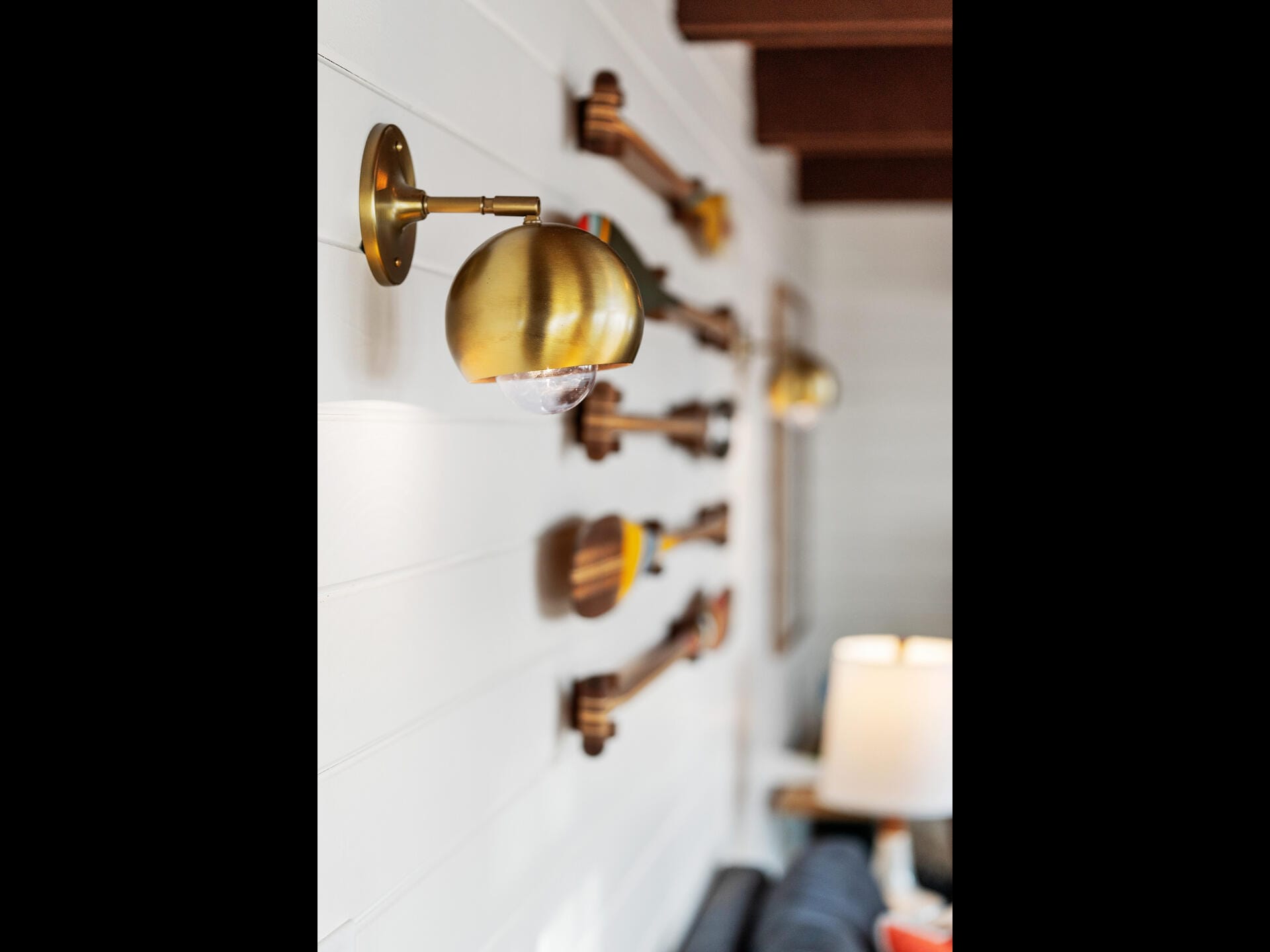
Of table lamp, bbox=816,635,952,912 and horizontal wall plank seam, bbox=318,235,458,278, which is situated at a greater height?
horizontal wall plank seam, bbox=318,235,458,278

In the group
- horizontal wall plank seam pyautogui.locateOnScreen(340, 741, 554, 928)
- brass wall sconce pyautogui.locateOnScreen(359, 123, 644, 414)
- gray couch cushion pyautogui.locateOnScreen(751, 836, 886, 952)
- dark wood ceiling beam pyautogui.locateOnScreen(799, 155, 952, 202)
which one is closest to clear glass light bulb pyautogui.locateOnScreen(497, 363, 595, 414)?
brass wall sconce pyautogui.locateOnScreen(359, 123, 644, 414)

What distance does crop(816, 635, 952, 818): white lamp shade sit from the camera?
2.11 m

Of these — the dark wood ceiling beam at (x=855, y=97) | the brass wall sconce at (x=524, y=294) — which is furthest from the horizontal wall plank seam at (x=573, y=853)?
the dark wood ceiling beam at (x=855, y=97)

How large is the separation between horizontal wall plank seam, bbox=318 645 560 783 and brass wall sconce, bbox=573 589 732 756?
0.09 meters

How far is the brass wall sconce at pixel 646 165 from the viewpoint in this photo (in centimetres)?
135

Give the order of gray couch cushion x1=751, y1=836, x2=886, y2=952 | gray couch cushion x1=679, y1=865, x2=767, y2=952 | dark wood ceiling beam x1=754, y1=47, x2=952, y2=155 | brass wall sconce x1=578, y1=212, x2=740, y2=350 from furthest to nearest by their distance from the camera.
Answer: dark wood ceiling beam x1=754, y1=47, x2=952, y2=155 < gray couch cushion x1=679, y1=865, x2=767, y2=952 < gray couch cushion x1=751, y1=836, x2=886, y2=952 < brass wall sconce x1=578, y1=212, x2=740, y2=350

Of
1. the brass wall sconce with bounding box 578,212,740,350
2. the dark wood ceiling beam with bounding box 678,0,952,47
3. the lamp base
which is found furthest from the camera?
the lamp base

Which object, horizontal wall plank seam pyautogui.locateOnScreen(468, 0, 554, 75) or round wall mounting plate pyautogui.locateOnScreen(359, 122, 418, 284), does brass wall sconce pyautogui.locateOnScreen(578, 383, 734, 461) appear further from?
round wall mounting plate pyautogui.locateOnScreen(359, 122, 418, 284)

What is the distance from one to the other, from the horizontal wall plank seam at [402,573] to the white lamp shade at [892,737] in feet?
3.77

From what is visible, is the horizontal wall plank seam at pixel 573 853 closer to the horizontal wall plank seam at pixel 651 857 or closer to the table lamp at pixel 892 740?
the horizontal wall plank seam at pixel 651 857

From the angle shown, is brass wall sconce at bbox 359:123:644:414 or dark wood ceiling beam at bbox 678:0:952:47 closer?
brass wall sconce at bbox 359:123:644:414

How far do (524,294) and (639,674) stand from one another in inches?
32.5
